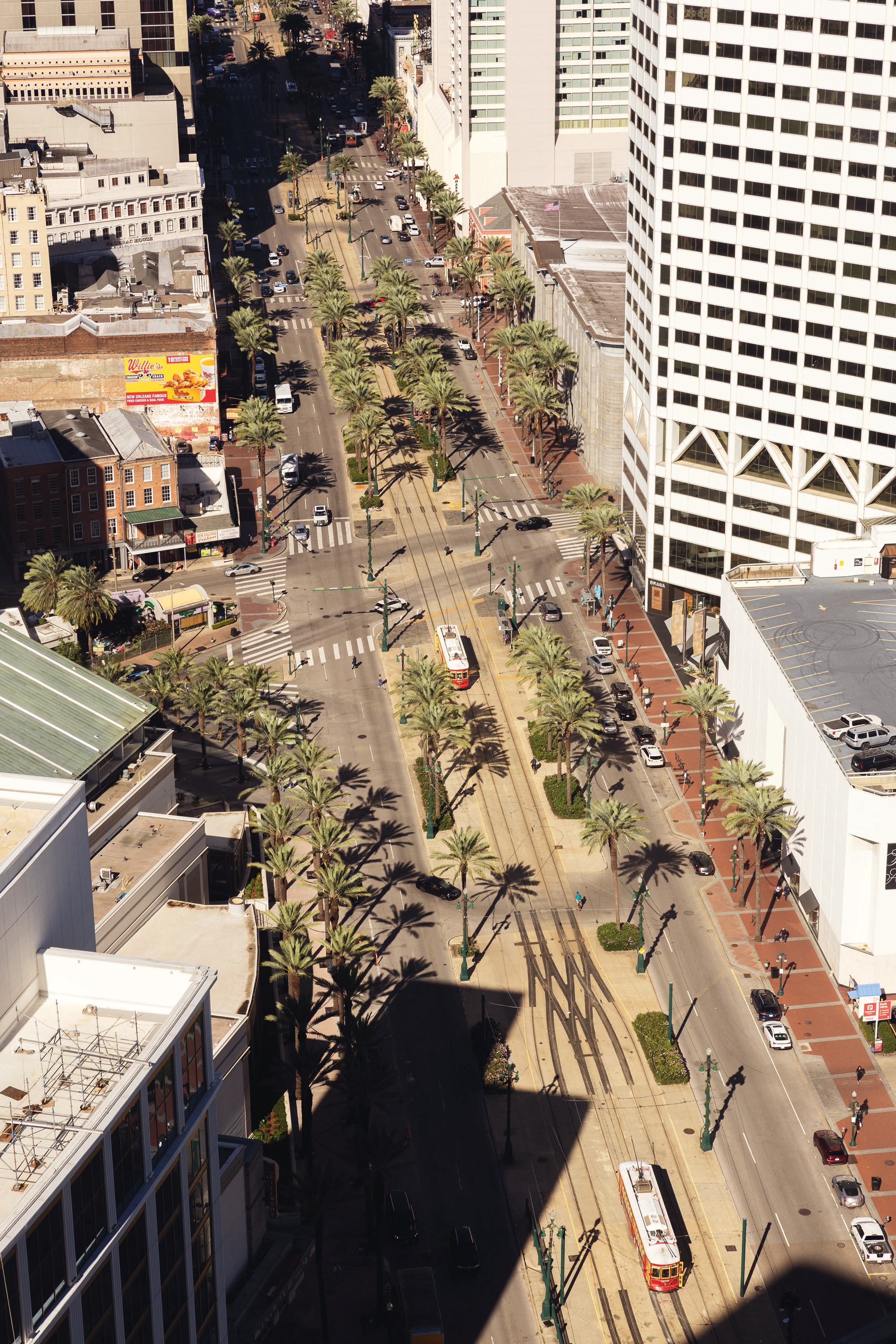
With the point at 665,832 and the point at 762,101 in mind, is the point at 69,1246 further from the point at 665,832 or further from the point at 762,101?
the point at 762,101

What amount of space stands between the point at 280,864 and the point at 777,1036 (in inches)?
1653

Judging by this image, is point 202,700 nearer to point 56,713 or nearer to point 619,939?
point 56,713

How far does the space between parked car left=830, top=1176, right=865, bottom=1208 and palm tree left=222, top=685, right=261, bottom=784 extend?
234ft

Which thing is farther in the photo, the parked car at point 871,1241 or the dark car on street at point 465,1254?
the parked car at point 871,1241

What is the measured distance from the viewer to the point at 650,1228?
116 m

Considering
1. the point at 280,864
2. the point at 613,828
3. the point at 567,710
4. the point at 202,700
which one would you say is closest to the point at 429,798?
the point at 567,710

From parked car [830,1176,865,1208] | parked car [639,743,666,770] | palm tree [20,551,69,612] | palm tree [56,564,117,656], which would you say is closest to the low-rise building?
parked car [639,743,666,770]

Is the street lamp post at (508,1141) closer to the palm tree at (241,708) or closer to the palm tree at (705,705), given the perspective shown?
the palm tree at (705,705)

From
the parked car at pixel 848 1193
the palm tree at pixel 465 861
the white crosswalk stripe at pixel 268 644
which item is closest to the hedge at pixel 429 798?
the palm tree at pixel 465 861

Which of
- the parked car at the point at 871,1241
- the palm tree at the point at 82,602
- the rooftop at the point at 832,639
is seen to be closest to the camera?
the parked car at the point at 871,1241

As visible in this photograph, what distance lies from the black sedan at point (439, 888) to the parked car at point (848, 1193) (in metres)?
43.8

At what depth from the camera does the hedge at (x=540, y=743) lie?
168500mm

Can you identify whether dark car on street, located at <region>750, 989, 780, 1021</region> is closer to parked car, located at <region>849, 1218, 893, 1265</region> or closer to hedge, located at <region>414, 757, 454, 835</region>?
parked car, located at <region>849, 1218, 893, 1265</region>

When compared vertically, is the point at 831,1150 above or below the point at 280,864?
below
